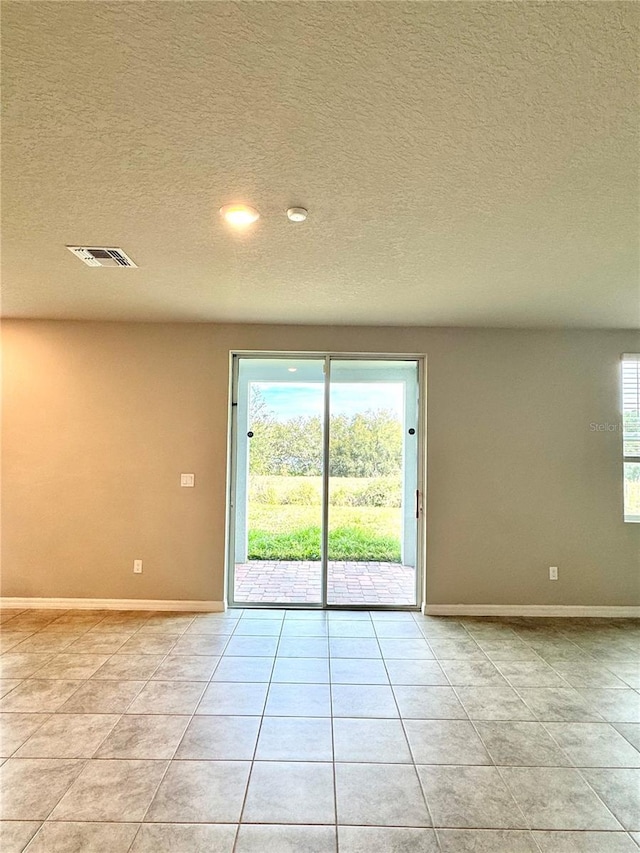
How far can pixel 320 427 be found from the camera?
175 inches

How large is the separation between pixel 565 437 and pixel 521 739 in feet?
8.96

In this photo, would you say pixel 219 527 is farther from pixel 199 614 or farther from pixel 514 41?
pixel 514 41

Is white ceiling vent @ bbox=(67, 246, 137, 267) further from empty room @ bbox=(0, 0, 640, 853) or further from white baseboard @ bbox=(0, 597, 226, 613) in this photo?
white baseboard @ bbox=(0, 597, 226, 613)

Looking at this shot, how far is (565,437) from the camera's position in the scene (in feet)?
14.1

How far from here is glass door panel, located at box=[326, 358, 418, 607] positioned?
445 cm

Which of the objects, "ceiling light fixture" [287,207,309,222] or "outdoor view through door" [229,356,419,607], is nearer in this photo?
"ceiling light fixture" [287,207,309,222]

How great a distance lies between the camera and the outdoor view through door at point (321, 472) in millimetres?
4441

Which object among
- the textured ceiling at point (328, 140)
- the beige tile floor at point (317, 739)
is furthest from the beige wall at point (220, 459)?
the textured ceiling at point (328, 140)

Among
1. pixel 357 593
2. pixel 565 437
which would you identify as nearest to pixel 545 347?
pixel 565 437

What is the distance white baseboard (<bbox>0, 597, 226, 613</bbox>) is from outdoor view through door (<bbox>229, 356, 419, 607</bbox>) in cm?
35

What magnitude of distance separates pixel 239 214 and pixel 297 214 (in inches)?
11.0

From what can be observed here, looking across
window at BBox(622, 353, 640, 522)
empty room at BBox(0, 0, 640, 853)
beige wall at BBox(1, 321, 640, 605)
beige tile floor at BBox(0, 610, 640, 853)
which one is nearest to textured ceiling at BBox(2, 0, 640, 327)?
empty room at BBox(0, 0, 640, 853)

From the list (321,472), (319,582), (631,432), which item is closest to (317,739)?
(319,582)

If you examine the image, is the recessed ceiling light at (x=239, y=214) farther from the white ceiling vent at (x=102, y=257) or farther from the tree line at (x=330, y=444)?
the tree line at (x=330, y=444)
